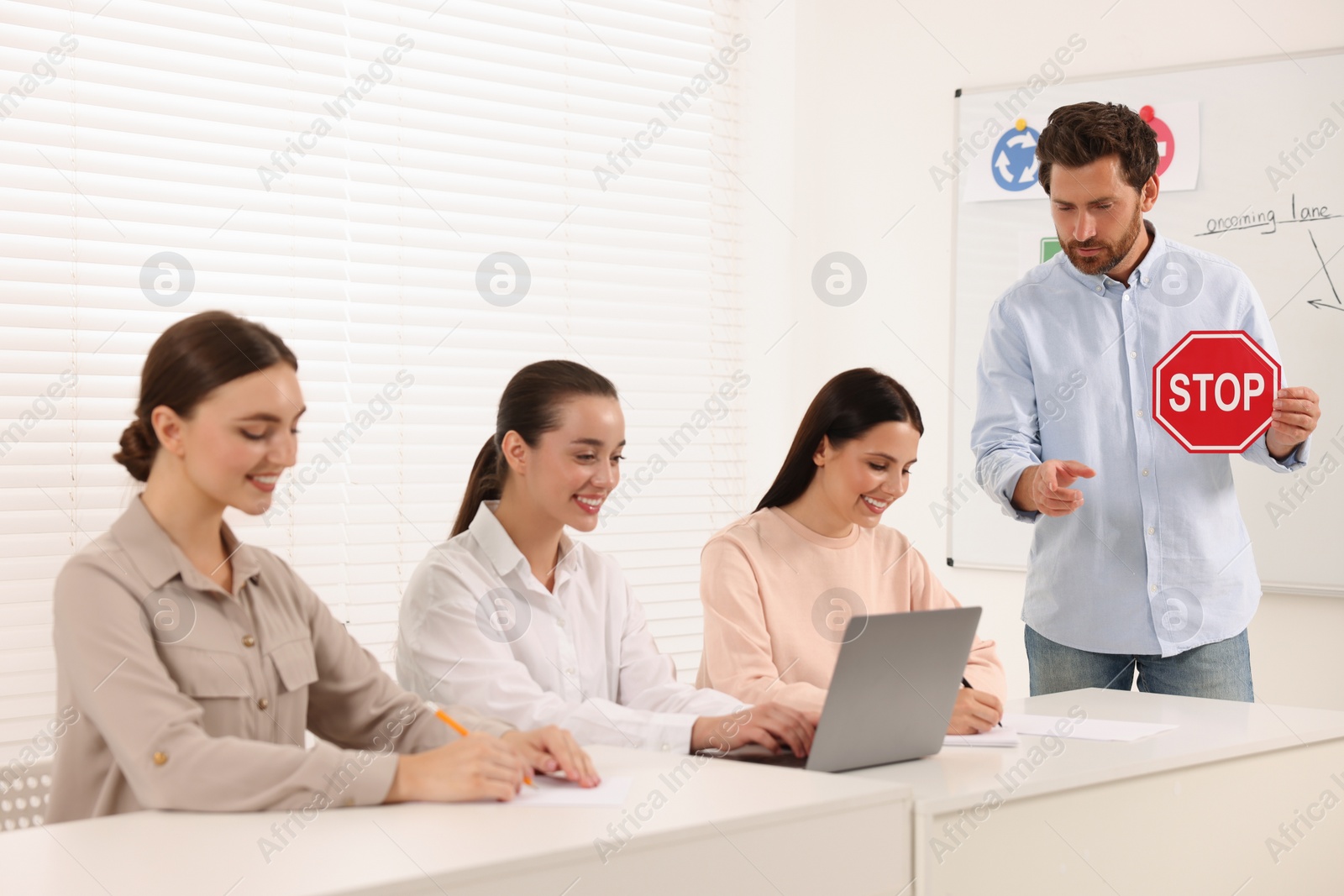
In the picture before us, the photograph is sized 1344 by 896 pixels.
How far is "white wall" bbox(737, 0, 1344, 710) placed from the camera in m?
3.28

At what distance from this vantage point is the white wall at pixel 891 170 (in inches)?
129

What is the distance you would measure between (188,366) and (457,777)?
574 millimetres

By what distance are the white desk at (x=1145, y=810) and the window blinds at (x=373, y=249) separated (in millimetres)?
1744

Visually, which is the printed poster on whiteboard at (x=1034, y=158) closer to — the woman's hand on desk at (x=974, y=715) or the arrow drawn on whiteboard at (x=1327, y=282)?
the arrow drawn on whiteboard at (x=1327, y=282)

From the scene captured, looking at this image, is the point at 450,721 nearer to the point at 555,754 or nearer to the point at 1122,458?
the point at 555,754

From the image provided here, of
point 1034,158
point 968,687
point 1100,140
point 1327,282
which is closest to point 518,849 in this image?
point 968,687

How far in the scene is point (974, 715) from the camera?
1.90 m

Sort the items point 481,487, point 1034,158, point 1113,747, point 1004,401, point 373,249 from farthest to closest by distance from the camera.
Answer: point 1034,158, point 373,249, point 1004,401, point 481,487, point 1113,747

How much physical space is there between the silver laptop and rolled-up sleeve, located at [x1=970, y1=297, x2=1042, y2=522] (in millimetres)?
819

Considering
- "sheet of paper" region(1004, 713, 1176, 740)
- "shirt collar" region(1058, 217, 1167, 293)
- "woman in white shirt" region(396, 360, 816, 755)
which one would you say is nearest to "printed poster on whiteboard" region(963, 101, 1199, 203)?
"shirt collar" region(1058, 217, 1167, 293)

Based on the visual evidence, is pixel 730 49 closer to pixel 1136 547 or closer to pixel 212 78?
pixel 212 78

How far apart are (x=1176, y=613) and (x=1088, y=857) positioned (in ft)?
2.63

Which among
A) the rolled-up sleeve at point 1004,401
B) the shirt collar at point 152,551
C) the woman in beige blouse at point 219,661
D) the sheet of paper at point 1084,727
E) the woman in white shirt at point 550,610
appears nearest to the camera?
the woman in beige blouse at point 219,661

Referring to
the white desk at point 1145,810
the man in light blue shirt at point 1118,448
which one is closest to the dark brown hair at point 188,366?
the white desk at point 1145,810
